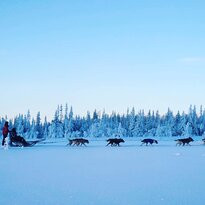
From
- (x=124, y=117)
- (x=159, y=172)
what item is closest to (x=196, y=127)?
(x=124, y=117)

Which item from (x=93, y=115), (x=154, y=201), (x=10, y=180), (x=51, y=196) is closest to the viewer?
(x=154, y=201)

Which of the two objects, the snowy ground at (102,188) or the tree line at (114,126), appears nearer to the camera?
the snowy ground at (102,188)

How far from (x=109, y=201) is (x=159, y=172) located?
4.56 metres

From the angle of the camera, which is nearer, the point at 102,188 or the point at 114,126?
the point at 102,188

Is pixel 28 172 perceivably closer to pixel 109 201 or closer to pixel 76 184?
pixel 76 184

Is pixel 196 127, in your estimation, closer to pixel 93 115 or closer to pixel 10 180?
pixel 93 115

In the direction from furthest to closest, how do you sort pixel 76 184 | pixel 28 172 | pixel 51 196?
pixel 28 172 < pixel 76 184 < pixel 51 196

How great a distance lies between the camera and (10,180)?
862 centimetres

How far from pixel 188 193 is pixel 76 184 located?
2.71m

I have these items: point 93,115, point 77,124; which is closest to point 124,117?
point 93,115

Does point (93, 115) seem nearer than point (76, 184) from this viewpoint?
No

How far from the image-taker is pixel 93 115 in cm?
14900

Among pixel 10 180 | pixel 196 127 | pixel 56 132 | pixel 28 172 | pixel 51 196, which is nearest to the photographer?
pixel 51 196

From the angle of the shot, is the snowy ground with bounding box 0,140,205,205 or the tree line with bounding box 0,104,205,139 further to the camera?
the tree line with bounding box 0,104,205,139
